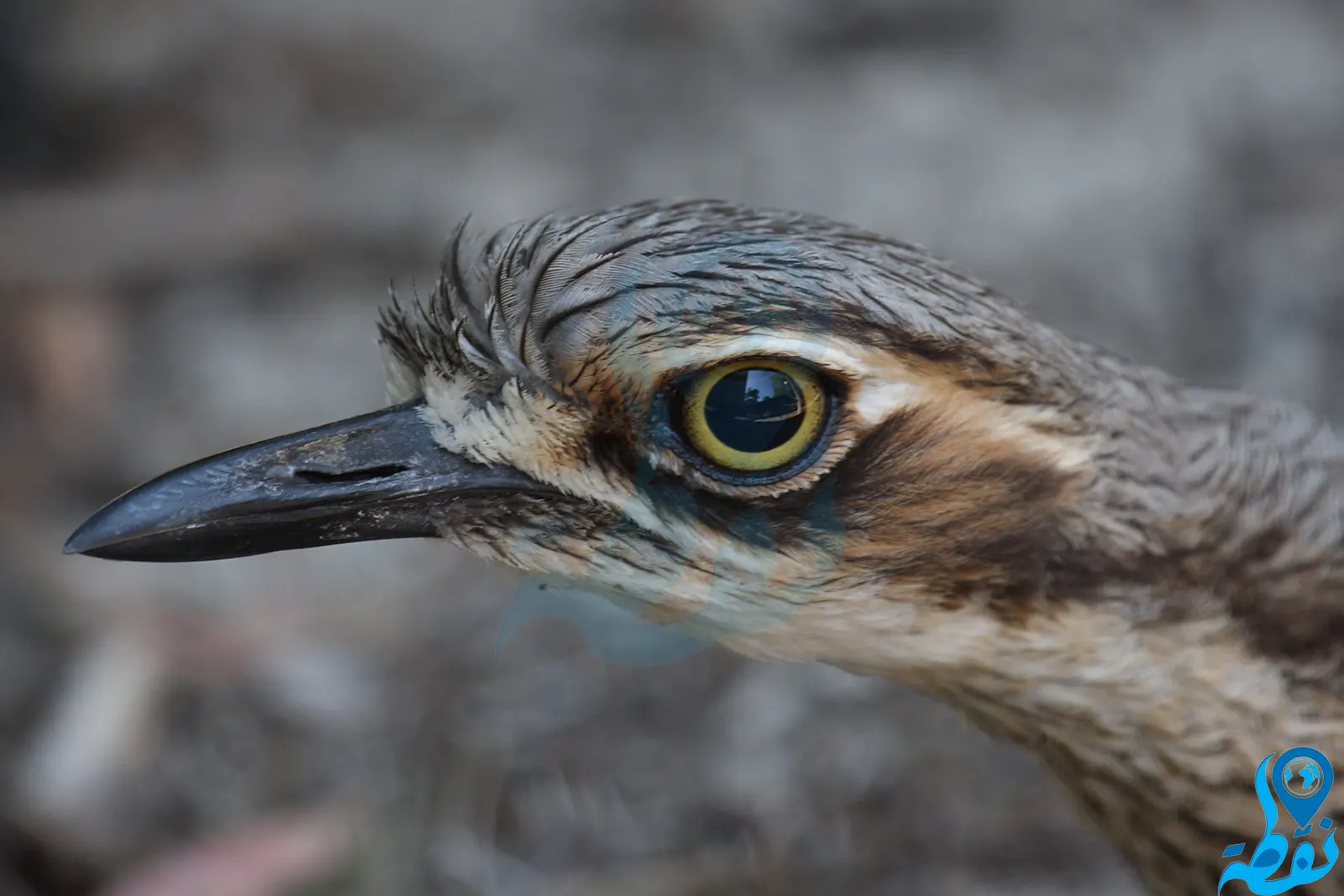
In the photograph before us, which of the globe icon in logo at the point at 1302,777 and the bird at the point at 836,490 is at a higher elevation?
the bird at the point at 836,490

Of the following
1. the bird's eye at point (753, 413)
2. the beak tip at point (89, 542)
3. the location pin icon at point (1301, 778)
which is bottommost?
the location pin icon at point (1301, 778)

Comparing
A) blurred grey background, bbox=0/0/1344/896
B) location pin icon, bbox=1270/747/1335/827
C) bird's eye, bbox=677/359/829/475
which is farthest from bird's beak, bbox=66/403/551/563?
blurred grey background, bbox=0/0/1344/896

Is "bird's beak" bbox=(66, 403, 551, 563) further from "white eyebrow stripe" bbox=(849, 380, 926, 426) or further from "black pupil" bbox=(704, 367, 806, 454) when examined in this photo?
"white eyebrow stripe" bbox=(849, 380, 926, 426)

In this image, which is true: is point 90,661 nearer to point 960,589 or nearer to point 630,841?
point 630,841

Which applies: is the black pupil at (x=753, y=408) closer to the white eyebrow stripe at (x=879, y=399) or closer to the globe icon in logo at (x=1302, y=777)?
the white eyebrow stripe at (x=879, y=399)

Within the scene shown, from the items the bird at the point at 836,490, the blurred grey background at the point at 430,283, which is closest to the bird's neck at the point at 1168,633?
the bird at the point at 836,490

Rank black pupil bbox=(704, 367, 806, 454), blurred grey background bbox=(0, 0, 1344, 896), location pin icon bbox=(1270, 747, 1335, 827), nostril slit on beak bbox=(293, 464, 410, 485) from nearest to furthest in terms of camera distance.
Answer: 1. black pupil bbox=(704, 367, 806, 454)
2. nostril slit on beak bbox=(293, 464, 410, 485)
3. location pin icon bbox=(1270, 747, 1335, 827)
4. blurred grey background bbox=(0, 0, 1344, 896)

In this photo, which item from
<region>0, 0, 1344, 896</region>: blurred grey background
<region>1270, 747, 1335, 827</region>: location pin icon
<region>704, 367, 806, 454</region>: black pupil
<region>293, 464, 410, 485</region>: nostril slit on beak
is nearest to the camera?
<region>704, 367, 806, 454</region>: black pupil
